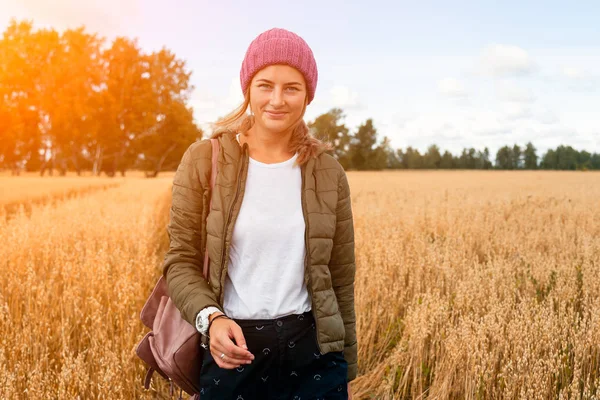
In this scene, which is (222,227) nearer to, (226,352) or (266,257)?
(266,257)

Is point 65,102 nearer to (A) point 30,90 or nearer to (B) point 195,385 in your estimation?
(A) point 30,90

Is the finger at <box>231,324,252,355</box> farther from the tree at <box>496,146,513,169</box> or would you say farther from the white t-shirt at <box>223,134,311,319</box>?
the tree at <box>496,146,513,169</box>

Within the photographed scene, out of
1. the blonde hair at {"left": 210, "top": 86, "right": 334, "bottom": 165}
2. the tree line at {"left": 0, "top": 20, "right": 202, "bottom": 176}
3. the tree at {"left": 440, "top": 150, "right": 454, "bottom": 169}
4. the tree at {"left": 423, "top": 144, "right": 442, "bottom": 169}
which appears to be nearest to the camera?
the blonde hair at {"left": 210, "top": 86, "right": 334, "bottom": 165}

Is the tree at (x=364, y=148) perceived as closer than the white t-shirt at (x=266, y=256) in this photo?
No

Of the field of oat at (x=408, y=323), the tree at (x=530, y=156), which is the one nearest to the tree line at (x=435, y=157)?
the tree at (x=530, y=156)

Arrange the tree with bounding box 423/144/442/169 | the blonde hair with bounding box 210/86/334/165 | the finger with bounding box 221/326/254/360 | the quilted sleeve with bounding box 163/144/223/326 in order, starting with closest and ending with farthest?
the finger with bounding box 221/326/254/360 < the quilted sleeve with bounding box 163/144/223/326 < the blonde hair with bounding box 210/86/334/165 < the tree with bounding box 423/144/442/169

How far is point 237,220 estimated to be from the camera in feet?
6.13

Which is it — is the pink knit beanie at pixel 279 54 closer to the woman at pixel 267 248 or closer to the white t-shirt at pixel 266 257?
the woman at pixel 267 248

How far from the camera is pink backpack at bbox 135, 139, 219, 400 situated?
1863mm

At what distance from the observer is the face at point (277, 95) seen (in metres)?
1.86

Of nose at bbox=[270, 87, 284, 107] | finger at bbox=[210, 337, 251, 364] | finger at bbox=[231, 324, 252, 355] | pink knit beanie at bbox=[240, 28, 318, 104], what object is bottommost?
finger at bbox=[210, 337, 251, 364]

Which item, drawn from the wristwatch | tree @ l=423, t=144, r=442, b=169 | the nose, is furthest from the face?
→ tree @ l=423, t=144, r=442, b=169

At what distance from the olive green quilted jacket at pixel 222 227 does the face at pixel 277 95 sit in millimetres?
158

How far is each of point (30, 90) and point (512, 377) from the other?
43046mm
